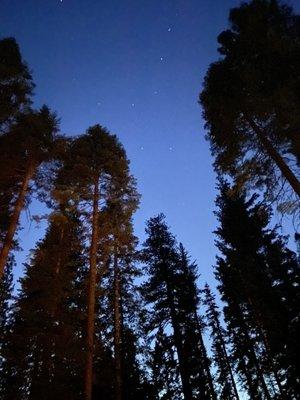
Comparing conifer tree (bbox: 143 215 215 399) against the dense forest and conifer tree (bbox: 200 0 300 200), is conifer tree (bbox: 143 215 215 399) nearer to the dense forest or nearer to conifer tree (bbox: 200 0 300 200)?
the dense forest

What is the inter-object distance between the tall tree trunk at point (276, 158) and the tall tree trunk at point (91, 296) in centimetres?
835

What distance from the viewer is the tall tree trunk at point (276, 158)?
11.7 meters

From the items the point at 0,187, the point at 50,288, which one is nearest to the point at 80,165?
the point at 0,187

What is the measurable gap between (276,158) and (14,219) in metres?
11.2

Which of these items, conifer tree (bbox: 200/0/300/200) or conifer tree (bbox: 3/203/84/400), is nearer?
conifer tree (bbox: 200/0/300/200)

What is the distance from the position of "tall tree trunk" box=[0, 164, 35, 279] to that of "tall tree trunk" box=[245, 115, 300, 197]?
10.7 meters

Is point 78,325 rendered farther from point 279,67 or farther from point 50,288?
point 279,67

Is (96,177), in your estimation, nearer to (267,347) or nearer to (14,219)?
(14,219)

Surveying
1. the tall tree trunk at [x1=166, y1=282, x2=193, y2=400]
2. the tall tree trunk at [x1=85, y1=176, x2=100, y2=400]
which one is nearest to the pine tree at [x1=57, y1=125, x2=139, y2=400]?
the tall tree trunk at [x1=85, y1=176, x2=100, y2=400]

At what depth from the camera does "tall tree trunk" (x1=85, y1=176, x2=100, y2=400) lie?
491 inches

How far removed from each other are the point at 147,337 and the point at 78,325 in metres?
4.13

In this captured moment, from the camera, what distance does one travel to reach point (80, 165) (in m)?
18.1

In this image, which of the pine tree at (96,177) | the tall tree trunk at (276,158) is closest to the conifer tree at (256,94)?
the tall tree trunk at (276,158)

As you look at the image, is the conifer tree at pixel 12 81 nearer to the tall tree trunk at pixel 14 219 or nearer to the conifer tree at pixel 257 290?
the tall tree trunk at pixel 14 219
